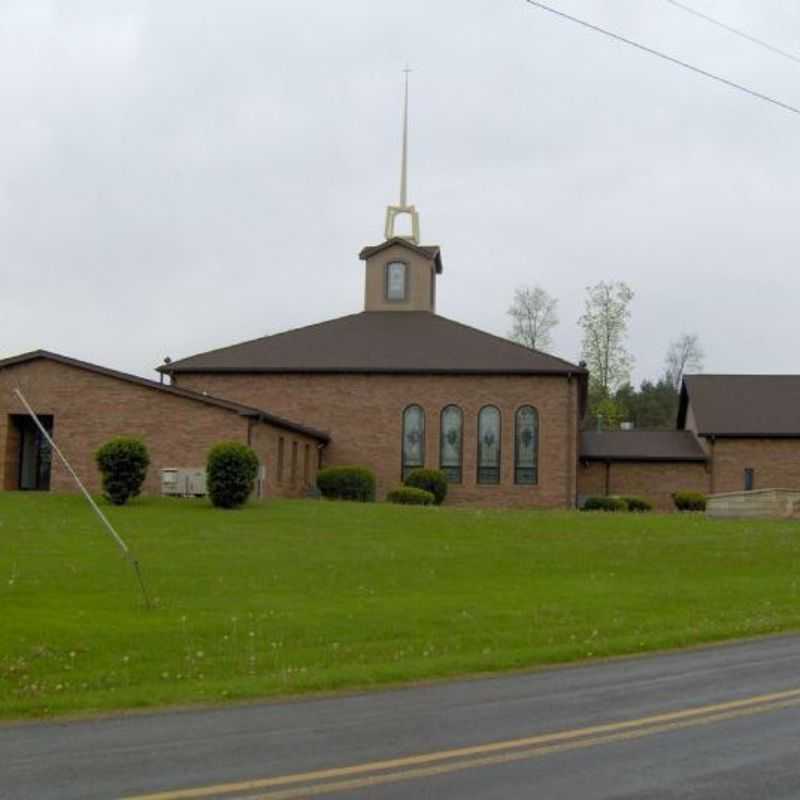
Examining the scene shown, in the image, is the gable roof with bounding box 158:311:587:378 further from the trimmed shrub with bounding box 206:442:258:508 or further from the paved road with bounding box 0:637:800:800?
the paved road with bounding box 0:637:800:800

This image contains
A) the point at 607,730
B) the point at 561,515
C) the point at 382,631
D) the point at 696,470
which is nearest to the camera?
the point at 607,730

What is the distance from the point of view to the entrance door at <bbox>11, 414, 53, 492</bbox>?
42.4 metres

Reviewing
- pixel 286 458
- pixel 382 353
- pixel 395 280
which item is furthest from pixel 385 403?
pixel 395 280

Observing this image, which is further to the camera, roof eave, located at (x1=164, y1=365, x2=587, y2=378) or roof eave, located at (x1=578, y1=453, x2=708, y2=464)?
roof eave, located at (x1=578, y1=453, x2=708, y2=464)

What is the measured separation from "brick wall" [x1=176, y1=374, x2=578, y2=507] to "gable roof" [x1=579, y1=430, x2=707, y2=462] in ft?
13.6

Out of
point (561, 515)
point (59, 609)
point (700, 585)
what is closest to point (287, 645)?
point (59, 609)

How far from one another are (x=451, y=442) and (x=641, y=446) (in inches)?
357

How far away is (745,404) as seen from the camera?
5534 cm

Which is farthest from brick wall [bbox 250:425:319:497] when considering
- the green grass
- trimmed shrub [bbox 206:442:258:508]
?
the green grass

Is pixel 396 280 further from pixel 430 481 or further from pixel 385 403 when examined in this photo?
pixel 430 481

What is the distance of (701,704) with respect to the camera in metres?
11.9

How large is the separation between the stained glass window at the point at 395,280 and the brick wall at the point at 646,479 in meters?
10.3

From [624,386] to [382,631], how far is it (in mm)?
67097

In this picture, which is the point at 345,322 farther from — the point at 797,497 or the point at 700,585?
the point at 700,585
